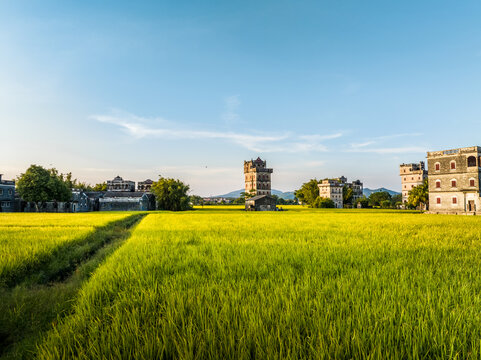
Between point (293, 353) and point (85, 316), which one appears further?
point (85, 316)

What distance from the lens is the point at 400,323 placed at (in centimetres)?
270

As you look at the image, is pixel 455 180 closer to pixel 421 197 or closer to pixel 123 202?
pixel 421 197

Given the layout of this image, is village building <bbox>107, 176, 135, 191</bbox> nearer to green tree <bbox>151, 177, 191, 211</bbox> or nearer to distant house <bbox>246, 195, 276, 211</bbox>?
green tree <bbox>151, 177, 191, 211</bbox>

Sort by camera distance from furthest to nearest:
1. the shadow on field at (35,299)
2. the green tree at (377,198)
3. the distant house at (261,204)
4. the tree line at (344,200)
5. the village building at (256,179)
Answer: the village building at (256,179)
the green tree at (377,198)
the tree line at (344,200)
the distant house at (261,204)
the shadow on field at (35,299)

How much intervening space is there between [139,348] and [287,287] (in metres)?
2.30

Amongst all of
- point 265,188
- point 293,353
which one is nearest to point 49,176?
point 293,353

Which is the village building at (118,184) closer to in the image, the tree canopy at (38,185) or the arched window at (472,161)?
the tree canopy at (38,185)

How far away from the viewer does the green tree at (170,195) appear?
61438mm

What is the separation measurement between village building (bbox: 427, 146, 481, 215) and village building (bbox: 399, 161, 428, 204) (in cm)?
6516

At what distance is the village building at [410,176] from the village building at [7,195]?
119 metres

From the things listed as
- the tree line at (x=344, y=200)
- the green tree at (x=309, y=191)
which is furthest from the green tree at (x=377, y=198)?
the green tree at (x=309, y=191)

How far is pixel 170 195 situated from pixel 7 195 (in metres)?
31.5

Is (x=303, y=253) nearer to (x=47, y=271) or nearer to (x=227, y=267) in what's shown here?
(x=227, y=267)

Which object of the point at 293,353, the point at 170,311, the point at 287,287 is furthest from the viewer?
the point at 287,287
